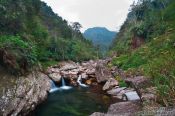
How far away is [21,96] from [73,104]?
27.7ft

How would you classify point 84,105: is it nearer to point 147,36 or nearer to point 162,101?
point 162,101

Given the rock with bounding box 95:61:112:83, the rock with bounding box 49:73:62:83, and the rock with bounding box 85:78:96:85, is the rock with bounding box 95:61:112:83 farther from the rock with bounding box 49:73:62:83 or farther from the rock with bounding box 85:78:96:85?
the rock with bounding box 49:73:62:83

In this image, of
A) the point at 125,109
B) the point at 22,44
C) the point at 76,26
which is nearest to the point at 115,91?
the point at 22,44

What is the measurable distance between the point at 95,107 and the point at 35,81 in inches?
299

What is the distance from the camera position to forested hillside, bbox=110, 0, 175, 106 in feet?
62.8

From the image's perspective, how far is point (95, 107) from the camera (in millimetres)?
35000

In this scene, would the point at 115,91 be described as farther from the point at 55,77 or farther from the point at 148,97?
the point at 148,97

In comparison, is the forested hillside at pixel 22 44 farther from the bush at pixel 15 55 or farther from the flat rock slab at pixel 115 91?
the flat rock slab at pixel 115 91

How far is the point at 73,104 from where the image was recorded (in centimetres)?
3722

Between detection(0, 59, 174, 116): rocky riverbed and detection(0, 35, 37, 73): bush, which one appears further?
detection(0, 35, 37, 73): bush

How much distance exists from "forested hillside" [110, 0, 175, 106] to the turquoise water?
230 inches

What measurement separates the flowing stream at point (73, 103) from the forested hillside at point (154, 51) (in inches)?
230

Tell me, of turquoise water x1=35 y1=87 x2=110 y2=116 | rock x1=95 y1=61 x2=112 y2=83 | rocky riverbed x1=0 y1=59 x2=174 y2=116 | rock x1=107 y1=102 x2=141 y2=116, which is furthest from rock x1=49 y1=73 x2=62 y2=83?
rock x1=107 y1=102 x2=141 y2=116

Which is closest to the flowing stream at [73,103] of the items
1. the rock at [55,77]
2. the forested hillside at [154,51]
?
the forested hillside at [154,51]
